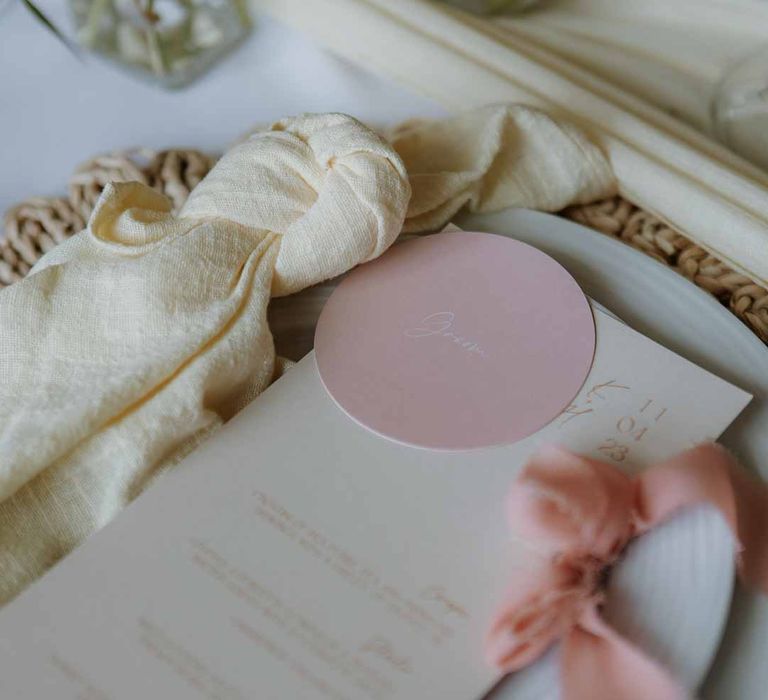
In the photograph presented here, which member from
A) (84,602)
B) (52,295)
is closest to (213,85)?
(52,295)

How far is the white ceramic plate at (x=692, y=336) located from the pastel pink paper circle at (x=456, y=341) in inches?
1.2

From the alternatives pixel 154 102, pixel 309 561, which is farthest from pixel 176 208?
pixel 309 561

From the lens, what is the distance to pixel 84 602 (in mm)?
314

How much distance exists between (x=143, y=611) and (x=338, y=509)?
0.25 feet

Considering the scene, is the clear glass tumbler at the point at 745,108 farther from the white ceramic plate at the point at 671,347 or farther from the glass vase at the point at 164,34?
the glass vase at the point at 164,34

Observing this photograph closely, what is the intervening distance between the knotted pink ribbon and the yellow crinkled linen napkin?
128 mm

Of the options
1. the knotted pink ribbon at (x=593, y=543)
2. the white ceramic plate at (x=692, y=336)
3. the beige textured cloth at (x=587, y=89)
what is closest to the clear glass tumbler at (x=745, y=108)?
the beige textured cloth at (x=587, y=89)

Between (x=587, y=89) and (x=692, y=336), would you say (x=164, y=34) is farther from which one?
(x=692, y=336)

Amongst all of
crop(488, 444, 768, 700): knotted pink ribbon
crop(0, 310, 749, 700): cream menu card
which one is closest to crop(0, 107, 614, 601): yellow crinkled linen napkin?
crop(0, 310, 749, 700): cream menu card

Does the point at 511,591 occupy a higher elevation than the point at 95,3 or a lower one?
lower

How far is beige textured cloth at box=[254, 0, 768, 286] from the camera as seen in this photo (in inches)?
17.3

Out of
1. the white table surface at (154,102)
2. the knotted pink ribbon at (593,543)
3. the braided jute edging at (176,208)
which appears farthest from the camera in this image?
the white table surface at (154,102)

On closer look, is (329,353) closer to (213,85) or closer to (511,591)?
(511,591)

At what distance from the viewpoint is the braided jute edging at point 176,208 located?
43 centimetres
